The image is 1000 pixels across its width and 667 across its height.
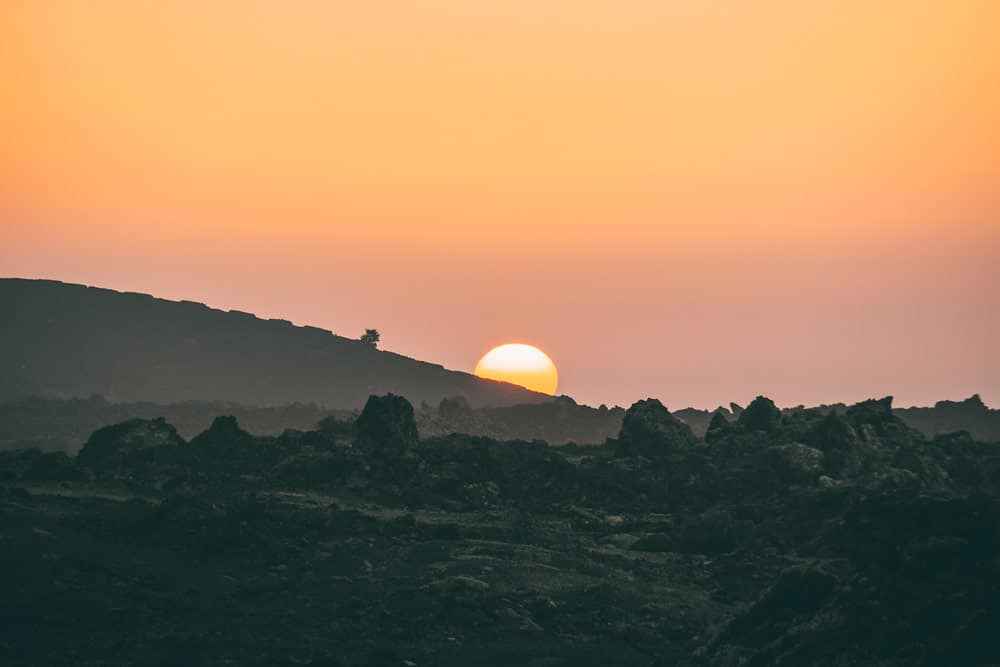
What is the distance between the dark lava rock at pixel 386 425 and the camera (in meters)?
99.2

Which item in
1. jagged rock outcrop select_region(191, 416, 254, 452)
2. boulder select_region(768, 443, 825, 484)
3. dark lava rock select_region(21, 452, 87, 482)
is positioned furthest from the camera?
jagged rock outcrop select_region(191, 416, 254, 452)

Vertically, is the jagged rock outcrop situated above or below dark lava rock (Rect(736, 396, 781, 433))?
below

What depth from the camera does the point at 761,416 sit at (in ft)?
352

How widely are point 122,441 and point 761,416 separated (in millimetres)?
44949

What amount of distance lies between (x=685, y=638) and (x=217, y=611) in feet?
66.0

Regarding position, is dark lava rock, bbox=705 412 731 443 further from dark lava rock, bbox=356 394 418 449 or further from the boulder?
dark lava rock, bbox=356 394 418 449

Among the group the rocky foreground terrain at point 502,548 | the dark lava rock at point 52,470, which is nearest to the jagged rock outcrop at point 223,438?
the rocky foreground terrain at point 502,548

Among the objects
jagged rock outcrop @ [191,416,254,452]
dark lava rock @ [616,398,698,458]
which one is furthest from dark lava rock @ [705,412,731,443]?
jagged rock outcrop @ [191,416,254,452]

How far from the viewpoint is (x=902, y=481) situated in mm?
93438

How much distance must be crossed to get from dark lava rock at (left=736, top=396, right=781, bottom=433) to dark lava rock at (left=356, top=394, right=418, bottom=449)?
24.3 m

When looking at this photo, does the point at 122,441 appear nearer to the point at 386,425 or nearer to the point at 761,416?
the point at 386,425

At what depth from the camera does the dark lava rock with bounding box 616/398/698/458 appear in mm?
105375

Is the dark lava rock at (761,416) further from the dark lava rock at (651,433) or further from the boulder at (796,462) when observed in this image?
the boulder at (796,462)

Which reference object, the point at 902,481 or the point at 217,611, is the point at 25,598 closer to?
the point at 217,611
